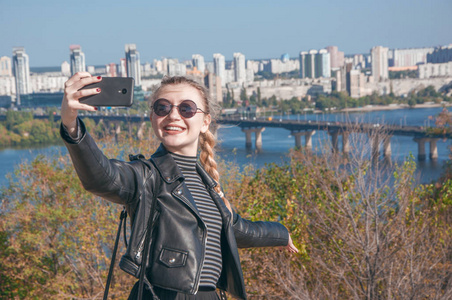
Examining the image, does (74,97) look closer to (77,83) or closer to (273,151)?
(77,83)

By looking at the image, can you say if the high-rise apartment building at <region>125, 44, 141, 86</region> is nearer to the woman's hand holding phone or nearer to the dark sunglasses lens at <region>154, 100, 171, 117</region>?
the dark sunglasses lens at <region>154, 100, 171, 117</region>

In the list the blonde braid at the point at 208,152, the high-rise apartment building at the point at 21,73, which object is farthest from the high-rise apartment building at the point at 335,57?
the blonde braid at the point at 208,152

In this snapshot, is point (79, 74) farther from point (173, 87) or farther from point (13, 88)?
point (13, 88)

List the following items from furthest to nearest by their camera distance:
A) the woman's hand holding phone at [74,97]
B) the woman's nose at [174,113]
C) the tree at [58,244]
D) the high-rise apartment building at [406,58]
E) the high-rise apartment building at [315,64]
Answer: the high-rise apartment building at [406,58]
the high-rise apartment building at [315,64]
the tree at [58,244]
the woman's nose at [174,113]
the woman's hand holding phone at [74,97]

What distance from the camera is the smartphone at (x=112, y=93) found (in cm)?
97

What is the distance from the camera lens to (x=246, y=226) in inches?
50.8

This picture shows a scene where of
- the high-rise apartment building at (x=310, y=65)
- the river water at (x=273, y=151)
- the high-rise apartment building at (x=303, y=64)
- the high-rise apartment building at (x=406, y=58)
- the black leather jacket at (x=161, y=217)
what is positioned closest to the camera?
the black leather jacket at (x=161, y=217)

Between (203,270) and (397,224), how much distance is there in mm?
3455

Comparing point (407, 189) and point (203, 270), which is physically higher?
point (203, 270)

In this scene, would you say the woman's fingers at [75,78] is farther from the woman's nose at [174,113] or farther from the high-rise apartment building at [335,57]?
the high-rise apartment building at [335,57]

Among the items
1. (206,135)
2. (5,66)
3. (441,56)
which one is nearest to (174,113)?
(206,135)

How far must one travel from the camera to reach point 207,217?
1.16 metres

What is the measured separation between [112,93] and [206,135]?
34cm

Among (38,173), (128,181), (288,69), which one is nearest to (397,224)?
(128,181)
